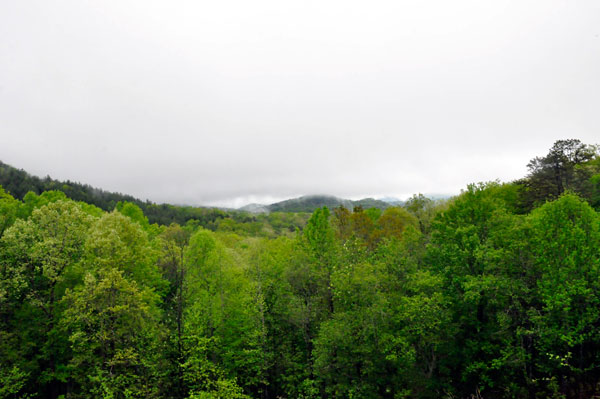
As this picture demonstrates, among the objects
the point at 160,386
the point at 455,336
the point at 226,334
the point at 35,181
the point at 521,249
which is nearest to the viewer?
the point at 521,249

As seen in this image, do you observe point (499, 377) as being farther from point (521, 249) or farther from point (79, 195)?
point (79, 195)

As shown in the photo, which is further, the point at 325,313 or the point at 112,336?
the point at 325,313

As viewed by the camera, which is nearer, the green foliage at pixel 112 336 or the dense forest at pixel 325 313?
the dense forest at pixel 325 313

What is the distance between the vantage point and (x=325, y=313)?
2678cm

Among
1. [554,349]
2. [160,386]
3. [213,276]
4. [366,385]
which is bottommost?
[160,386]

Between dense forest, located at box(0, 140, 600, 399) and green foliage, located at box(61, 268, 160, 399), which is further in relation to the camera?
green foliage, located at box(61, 268, 160, 399)

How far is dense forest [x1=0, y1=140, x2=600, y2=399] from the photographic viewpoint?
64.7 feet

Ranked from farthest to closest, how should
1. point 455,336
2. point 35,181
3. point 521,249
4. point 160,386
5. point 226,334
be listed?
point 35,181, point 226,334, point 160,386, point 455,336, point 521,249

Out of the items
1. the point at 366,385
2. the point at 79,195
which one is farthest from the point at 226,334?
the point at 79,195

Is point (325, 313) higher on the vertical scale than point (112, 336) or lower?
higher

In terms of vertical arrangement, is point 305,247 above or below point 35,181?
below

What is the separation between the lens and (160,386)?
82.5 feet

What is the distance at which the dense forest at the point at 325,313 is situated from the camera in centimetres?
1972

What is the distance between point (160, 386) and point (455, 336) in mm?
25535
